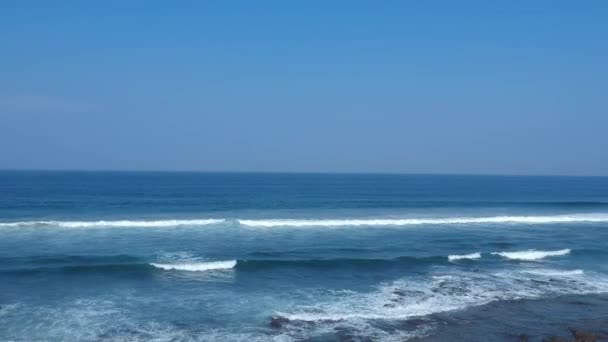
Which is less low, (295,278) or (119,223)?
(119,223)

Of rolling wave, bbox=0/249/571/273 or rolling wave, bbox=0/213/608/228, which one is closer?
rolling wave, bbox=0/249/571/273

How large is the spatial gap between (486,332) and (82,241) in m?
21.5

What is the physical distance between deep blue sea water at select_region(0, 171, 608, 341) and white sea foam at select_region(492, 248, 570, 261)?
0.10 m

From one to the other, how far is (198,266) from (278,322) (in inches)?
302

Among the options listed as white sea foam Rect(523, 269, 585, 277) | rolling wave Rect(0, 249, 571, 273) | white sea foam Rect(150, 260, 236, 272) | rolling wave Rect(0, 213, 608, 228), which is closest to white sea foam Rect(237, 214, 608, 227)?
rolling wave Rect(0, 213, 608, 228)

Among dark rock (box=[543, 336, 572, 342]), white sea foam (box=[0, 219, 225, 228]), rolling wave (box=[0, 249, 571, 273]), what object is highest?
white sea foam (box=[0, 219, 225, 228])

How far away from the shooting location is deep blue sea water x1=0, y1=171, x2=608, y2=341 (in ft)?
47.0

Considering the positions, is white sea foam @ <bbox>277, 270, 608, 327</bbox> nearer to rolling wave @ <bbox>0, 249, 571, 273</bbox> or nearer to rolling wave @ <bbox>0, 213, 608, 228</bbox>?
rolling wave @ <bbox>0, 249, 571, 273</bbox>

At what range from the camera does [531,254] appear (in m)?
24.9

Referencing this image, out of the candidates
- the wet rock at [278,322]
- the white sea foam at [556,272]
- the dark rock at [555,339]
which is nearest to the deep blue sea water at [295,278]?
the wet rock at [278,322]

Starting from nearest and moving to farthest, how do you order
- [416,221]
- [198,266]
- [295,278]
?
[295,278] → [198,266] → [416,221]

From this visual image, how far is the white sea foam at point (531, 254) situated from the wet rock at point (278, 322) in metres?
14.2

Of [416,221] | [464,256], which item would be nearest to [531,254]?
[464,256]

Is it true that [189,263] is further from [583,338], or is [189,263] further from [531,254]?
[531,254]
